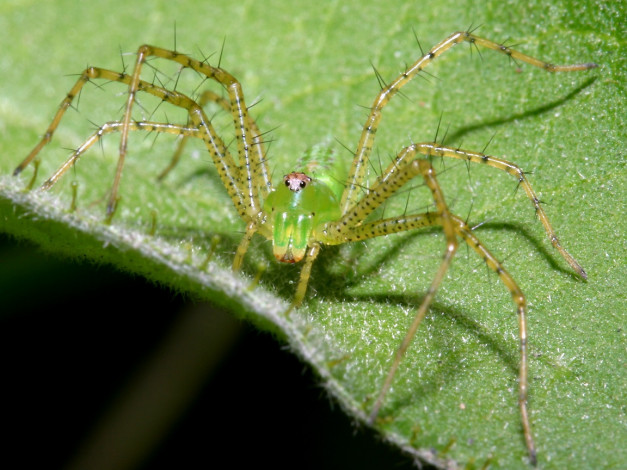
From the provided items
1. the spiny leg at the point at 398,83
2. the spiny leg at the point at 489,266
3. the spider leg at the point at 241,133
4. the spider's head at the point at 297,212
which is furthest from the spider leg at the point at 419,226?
the spider leg at the point at 241,133

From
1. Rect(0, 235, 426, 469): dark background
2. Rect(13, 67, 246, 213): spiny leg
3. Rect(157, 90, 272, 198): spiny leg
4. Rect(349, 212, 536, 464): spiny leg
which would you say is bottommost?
Rect(0, 235, 426, 469): dark background

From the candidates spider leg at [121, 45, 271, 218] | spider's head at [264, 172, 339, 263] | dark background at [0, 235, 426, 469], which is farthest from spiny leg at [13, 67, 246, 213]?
dark background at [0, 235, 426, 469]

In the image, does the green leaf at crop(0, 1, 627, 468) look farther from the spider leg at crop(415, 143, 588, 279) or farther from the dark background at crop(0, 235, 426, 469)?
the dark background at crop(0, 235, 426, 469)

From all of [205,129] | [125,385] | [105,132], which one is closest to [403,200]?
[205,129]

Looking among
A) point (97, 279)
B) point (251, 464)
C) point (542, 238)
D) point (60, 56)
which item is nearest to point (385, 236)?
point (542, 238)

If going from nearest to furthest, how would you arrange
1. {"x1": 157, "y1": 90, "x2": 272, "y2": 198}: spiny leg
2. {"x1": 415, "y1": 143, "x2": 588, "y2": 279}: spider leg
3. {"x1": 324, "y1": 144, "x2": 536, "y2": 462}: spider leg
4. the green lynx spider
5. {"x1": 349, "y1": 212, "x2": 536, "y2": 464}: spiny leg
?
1. {"x1": 349, "y1": 212, "x2": 536, "y2": 464}: spiny leg
2. {"x1": 324, "y1": 144, "x2": 536, "y2": 462}: spider leg
3. {"x1": 415, "y1": 143, "x2": 588, "y2": 279}: spider leg
4. the green lynx spider
5. {"x1": 157, "y1": 90, "x2": 272, "y2": 198}: spiny leg

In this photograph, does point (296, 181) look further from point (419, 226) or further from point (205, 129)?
point (419, 226)

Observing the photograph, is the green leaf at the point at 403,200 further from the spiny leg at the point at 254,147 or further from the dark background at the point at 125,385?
the dark background at the point at 125,385

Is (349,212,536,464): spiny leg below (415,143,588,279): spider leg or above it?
below
